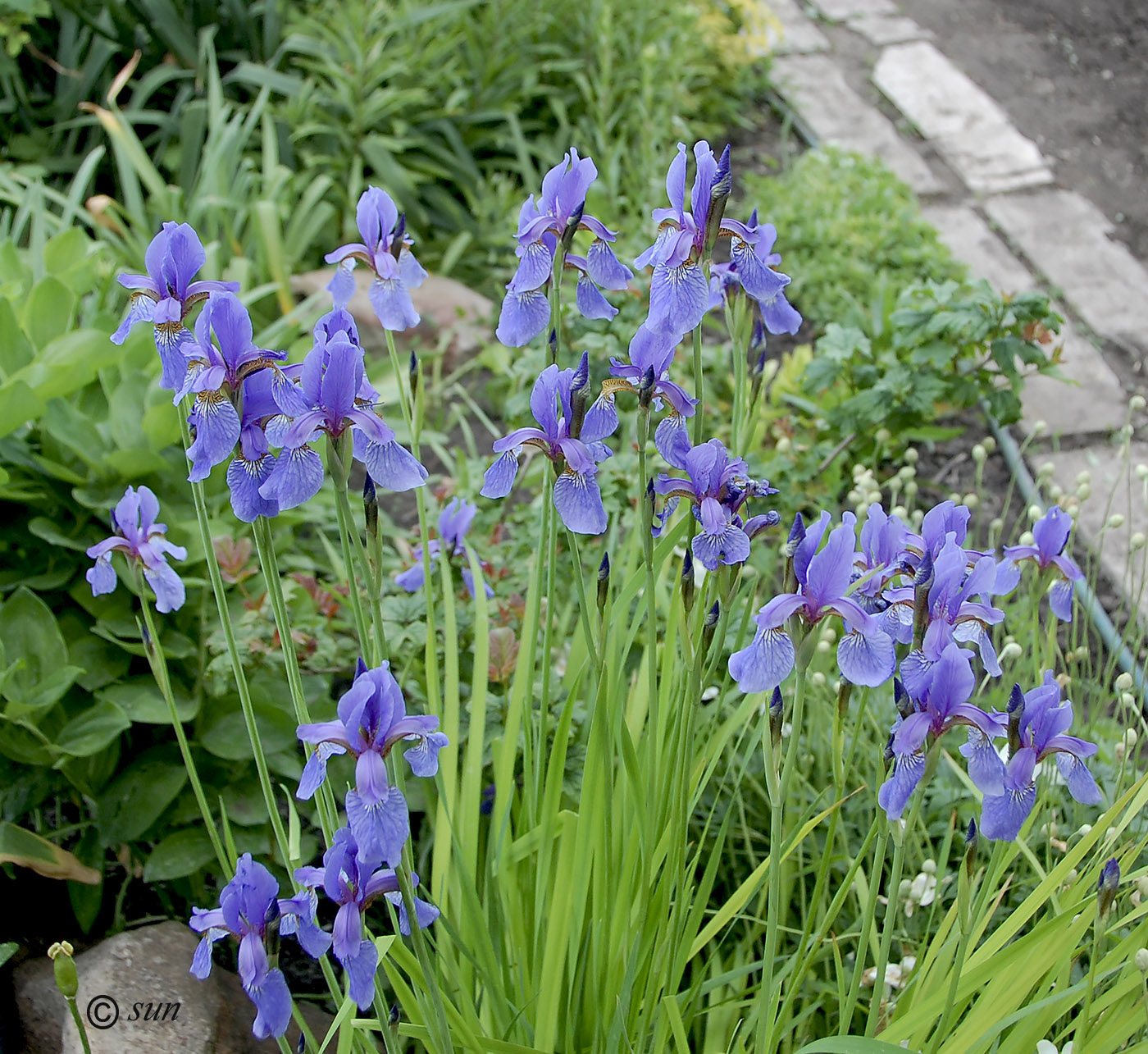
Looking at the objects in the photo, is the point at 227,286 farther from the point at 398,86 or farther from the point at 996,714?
the point at 398,86

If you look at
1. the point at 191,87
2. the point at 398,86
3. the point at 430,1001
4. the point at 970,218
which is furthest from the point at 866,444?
the point at 191,87

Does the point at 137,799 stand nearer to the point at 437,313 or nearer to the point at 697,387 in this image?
the point at 697,387

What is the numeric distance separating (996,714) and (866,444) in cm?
204

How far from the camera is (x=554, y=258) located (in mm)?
1317

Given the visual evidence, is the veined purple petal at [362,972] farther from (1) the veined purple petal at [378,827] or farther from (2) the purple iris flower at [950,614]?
(2) the purple iris flower at [950,614]

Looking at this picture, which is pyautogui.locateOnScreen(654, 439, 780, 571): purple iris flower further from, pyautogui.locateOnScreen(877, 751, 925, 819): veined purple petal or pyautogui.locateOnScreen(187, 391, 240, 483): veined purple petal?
pyautogui.locateOnScreen(187, 391, 240, 483): veined purple petal

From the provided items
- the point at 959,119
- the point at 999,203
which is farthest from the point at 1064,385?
the point at 959,119

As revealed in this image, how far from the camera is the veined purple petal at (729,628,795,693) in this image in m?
1.01

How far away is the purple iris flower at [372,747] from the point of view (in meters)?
0.96

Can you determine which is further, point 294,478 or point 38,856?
point 38,856

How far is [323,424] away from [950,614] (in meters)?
0.68

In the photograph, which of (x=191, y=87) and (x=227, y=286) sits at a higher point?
(x=227, y=286)

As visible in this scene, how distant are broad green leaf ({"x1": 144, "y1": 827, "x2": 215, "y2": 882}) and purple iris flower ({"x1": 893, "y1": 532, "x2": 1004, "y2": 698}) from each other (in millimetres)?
1377

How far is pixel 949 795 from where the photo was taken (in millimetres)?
1941
